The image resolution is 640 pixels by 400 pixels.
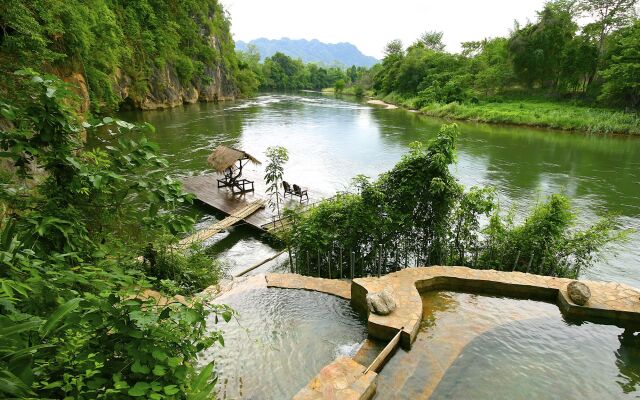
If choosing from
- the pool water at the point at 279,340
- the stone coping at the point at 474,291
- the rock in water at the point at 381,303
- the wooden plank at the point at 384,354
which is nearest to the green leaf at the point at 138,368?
the pool water at the point at 279,340

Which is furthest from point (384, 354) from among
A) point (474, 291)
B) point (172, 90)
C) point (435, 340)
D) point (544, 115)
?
point (172, 90)

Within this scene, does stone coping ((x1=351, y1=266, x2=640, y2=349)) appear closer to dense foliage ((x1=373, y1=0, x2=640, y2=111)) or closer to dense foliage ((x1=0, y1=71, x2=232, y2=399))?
dense foliage ((x1=0, y1=71, x2=232, y2=399))

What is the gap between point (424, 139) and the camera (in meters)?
26.9

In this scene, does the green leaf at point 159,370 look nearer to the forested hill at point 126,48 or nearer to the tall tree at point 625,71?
the forested hill at point 126,48

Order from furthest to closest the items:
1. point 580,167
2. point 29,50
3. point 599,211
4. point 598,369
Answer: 1. point 580,167
2. point 599,211
3. point 29,50
4. point 598,369

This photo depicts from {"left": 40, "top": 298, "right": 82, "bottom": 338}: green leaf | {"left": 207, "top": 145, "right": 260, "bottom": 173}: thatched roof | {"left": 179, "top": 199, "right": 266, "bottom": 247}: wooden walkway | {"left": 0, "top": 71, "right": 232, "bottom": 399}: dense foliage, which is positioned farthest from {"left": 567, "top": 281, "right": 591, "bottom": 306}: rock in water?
{"left": 207, "top": 145, "right": 260, "bottom": 173}: thatched roof

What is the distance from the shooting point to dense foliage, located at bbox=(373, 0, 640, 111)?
33.2 meters

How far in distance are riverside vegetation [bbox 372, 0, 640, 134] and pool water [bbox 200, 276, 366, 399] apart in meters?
34.0

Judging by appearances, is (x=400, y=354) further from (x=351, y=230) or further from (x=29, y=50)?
(x=29, y=50)

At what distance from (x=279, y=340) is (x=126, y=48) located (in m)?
33.1

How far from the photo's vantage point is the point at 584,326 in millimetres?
5980

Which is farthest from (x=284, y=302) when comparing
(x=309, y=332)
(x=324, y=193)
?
(x=324, y=193)

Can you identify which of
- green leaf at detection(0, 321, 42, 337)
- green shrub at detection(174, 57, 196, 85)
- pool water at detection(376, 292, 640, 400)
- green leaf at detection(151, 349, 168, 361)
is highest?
green shrub at detection(174, 57, 196, 85)

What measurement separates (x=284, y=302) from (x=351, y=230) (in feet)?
6.90
